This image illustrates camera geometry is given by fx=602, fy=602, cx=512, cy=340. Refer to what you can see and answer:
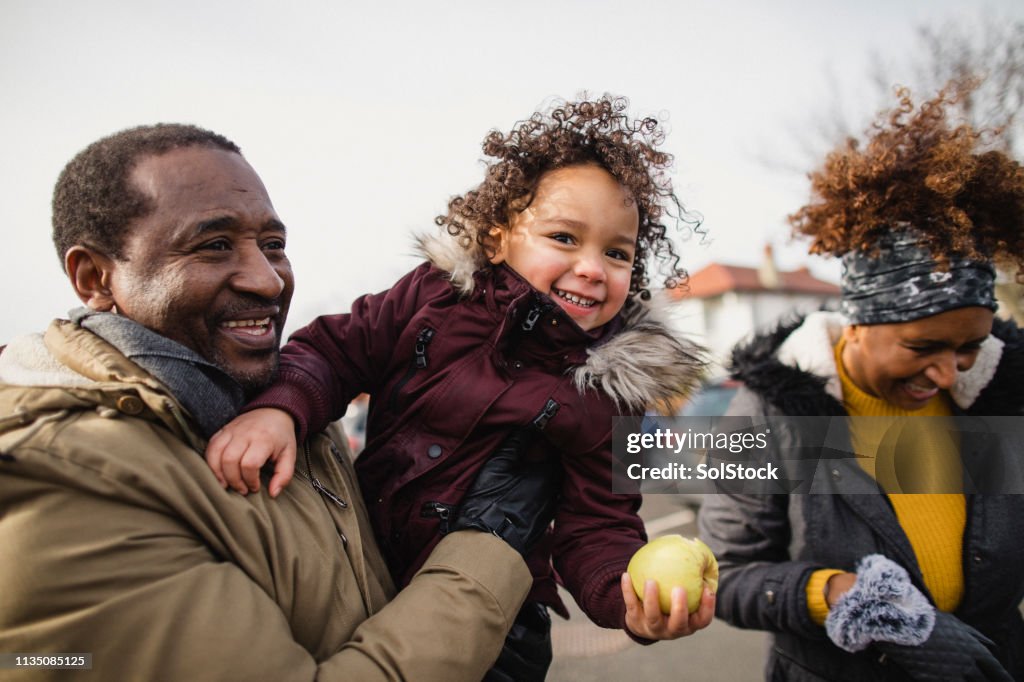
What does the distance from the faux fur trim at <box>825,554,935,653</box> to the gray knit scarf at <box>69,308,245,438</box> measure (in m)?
2.12

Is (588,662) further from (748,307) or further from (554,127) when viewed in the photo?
(748,307)

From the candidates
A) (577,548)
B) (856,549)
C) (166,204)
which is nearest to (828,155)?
(856,549)

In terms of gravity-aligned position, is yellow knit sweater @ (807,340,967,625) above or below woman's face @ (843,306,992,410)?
below

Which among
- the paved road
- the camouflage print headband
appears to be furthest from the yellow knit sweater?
the paved road

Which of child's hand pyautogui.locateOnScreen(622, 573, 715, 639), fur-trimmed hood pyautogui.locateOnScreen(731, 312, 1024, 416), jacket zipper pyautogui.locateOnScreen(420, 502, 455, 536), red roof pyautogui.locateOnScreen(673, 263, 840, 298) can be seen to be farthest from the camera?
red roof pyautogui.locateOnScreen(673, 263, 840, 298)

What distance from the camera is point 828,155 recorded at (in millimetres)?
2680

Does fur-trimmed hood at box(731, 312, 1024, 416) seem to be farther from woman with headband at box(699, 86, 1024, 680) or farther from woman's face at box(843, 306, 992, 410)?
woman's face at box(843, 306, 992, 410)

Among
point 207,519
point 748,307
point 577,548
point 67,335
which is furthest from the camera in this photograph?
point 748,307

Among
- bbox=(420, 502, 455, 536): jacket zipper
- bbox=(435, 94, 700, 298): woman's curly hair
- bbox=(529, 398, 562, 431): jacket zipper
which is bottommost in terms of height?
bbox=(420, 502, 455, 536): jacket zipper

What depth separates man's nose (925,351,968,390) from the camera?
7.91 ft

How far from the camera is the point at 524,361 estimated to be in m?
2.09

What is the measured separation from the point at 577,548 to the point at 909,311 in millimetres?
1628

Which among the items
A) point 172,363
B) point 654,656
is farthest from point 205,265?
point 654,656

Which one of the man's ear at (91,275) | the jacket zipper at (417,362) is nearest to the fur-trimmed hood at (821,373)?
the jacket zipper at (417,362)
